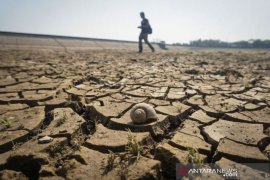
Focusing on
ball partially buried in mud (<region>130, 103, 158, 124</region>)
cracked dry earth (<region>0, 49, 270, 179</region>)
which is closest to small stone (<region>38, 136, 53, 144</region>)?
cracked dry earth (<region>0, 49, 270, 179</region>)

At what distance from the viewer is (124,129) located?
78.5 inches

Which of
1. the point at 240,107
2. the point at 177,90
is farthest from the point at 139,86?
the point at 240,107

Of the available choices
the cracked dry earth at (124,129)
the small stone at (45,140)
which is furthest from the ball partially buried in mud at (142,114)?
the small stone at (45,140)

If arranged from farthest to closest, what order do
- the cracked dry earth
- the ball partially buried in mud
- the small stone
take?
the ball partially buried in mud < the small stone < the cracked dry earth

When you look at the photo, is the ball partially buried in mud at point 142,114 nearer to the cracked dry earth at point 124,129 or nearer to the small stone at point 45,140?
the cracked dry earth at point 124,129

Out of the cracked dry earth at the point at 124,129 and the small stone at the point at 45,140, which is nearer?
the cracked dry earth at the point at 124,129

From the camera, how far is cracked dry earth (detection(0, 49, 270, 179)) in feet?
4.81

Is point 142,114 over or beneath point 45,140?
over

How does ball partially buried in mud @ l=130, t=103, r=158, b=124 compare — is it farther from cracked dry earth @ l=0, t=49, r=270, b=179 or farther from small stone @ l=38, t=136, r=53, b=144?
small stone @ l=38, t=136, r=53, b=144

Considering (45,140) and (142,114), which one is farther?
(142,114)

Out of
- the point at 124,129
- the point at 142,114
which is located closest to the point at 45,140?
the point at 124,129

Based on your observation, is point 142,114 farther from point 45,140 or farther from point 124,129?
point 45,140

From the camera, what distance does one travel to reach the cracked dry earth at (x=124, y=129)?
147cm

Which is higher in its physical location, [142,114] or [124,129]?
[142,114]
